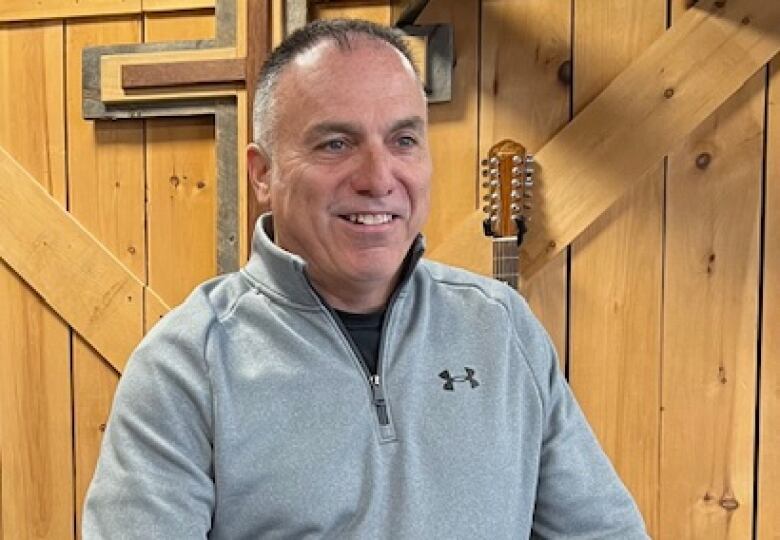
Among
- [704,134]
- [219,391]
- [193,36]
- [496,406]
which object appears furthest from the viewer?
[193,36]

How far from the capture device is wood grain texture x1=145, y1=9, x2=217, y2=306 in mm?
2377

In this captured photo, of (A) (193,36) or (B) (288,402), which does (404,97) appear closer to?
(B) (288,402)

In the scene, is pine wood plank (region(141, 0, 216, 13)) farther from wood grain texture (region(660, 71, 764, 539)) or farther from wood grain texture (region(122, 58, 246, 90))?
wood grain texture (region(660, 71, 764, 539))

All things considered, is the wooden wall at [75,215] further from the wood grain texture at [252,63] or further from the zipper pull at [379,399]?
the zipper pull at [379,399]

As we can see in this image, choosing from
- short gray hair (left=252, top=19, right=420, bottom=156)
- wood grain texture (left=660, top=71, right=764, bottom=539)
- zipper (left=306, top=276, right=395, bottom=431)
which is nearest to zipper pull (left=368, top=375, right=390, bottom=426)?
zipper (left=306, top=276, right=395, bottom=431)

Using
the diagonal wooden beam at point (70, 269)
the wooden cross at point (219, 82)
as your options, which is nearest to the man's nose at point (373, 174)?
the wooden cross at point (219, 82)

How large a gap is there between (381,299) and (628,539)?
18.7 inches

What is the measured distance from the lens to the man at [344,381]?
1.13 meters

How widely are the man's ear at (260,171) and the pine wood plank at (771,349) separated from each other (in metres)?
1.24

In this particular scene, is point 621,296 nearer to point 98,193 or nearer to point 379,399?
point 379,399

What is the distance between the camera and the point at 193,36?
2.37 m

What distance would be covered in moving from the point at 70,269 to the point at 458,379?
5.07ft

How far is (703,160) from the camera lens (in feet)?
6.81

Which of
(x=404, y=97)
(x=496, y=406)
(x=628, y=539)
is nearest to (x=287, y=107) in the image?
(x=404, y=97)
